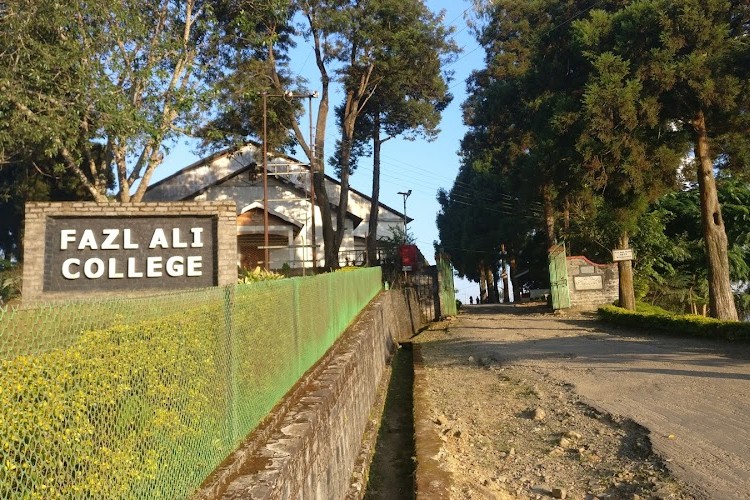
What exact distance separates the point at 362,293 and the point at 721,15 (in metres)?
12.3

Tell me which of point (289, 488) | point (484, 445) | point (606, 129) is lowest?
point (484, 445)

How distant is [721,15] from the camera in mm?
17484

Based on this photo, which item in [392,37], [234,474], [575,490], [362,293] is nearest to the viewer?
[234,474]

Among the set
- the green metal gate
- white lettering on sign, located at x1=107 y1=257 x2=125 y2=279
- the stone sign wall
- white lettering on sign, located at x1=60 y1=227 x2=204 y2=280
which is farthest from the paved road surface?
white lettering on sign, located at x1=107 y1=257 x2=125 y2=279

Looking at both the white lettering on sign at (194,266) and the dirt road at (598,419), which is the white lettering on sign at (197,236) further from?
the dirt road at (598,419)

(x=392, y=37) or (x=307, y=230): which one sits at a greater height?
(x=392, y=37)

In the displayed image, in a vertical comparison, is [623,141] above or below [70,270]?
above

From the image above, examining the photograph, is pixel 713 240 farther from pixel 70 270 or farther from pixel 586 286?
pixel 70 270

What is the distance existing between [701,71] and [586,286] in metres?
9.30

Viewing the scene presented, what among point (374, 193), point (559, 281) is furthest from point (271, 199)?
point (559, 281)

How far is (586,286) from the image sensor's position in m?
24.2

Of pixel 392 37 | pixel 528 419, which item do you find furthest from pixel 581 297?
pixel 528 419

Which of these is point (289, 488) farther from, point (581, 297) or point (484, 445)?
point (581, 297)

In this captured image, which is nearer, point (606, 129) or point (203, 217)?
point (203, 217)
